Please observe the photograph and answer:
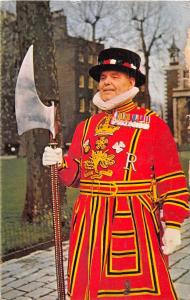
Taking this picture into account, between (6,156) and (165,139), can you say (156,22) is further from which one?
(6,156)

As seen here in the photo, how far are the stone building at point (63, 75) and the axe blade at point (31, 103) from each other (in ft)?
0.98

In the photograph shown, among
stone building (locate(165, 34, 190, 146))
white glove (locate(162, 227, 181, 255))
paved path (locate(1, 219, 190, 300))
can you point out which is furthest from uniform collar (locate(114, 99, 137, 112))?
paved path (locate(1, 219, 190, 300))

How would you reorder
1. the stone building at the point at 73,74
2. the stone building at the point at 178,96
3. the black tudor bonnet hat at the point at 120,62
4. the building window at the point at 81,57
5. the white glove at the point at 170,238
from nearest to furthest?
the white glove at the point at 170,238, the black tudor bonnet hat at the point at 120,62, the stone building at the point at 178,96, the stone building at the point at 73,74, the building window at the point at 81,57

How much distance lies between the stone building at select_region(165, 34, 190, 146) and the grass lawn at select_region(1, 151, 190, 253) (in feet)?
3.73

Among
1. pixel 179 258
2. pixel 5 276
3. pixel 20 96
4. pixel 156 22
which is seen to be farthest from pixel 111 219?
pixel 5 276

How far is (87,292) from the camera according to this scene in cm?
181

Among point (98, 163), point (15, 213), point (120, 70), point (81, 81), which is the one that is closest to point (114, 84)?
point (120, 70)

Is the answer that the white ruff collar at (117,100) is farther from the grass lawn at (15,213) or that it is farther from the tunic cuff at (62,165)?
the grass lawn at (15,213)

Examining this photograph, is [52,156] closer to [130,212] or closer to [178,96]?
[130,212]

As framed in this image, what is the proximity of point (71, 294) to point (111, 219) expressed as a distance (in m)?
0.36

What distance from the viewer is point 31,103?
1945mm

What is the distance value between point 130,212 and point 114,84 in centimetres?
51

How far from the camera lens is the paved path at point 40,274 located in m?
2.30

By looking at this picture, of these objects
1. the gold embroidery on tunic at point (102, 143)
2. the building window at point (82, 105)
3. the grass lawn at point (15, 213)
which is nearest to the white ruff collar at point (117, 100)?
the gold embroidery on tunic at point (102, 143)
